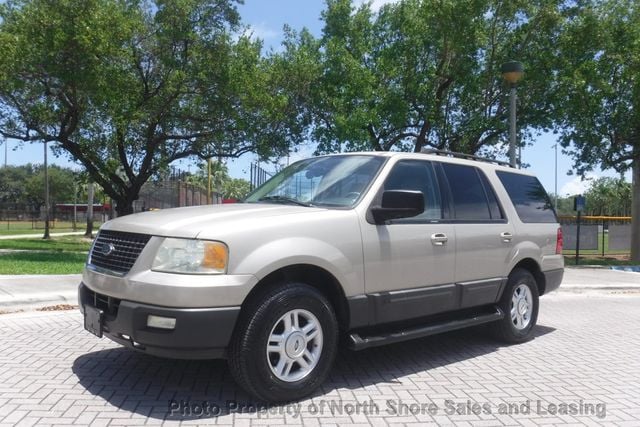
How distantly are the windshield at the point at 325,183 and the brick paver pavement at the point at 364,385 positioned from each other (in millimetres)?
1587

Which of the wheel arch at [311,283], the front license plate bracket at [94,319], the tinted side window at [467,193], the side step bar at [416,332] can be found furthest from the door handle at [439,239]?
the front license plate bracket at [94,319]

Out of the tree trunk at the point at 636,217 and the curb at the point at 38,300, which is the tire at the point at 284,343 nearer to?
the curb at the point at 38,300

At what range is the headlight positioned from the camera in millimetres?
3754

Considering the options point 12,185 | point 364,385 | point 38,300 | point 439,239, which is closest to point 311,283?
point 364,385

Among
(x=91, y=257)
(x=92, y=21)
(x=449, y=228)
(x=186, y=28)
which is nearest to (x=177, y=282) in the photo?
(x=91, y=257)

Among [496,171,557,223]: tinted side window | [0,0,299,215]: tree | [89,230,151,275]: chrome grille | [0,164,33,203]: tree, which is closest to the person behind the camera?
[89,230,151,275]: chrome grille

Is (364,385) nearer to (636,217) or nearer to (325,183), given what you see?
(325,183)

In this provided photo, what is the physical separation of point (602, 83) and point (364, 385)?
16.7 metres

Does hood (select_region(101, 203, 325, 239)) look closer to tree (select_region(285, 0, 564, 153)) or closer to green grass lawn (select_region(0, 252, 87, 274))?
green grass lawn (select_region(0, 252, 87, 274))

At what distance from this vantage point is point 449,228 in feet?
17.2

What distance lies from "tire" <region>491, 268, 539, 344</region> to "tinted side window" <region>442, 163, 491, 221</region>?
90cm

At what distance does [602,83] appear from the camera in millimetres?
17672

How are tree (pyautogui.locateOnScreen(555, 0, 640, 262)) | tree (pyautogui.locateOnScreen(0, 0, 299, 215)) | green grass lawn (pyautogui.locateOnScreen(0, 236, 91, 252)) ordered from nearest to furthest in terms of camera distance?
tree (pyautogui.locateOnScreen(0, 0, 299, 215))
tree (pyautogui.locateOnScreen(555, 0, 640, 262))
green grass lawn (pyautogui.locateOnScreen(0, 236, 91, 252))

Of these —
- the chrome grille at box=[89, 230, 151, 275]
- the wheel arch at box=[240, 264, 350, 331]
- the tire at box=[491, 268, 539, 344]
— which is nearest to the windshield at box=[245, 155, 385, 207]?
the wheel arch at box=[240, 264, 350, 331]
